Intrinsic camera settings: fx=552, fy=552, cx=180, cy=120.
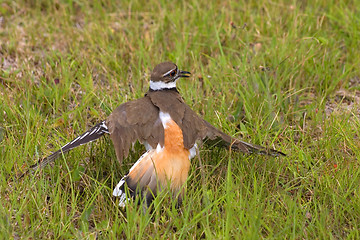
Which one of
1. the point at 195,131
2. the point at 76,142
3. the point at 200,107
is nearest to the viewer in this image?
the point at 76,142

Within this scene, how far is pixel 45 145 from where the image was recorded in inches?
187

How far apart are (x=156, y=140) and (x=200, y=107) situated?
129 centimetres

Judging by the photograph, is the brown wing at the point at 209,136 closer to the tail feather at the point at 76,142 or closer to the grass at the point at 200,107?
the grass at the point at 200,107

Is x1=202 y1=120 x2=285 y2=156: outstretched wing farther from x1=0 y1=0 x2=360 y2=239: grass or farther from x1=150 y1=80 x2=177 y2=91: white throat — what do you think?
x1=150 y1=80 x2=177 y2=91: white throat

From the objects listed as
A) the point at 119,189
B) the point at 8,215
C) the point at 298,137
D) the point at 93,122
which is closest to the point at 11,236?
the point at 8,215

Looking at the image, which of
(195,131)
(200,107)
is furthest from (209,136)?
(200,107)

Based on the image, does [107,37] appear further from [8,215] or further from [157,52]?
[8,215]

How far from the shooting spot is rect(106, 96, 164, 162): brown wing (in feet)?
13.8

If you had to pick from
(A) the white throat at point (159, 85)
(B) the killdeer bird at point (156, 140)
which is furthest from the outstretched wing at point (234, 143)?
(A) the white throat at point (159, 85)

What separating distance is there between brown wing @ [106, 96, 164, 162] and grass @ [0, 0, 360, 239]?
341mm

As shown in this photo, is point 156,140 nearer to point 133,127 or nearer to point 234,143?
point 133,127

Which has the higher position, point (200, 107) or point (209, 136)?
point (209, 136)

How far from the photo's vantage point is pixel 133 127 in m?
4.27

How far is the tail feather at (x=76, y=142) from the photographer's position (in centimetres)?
417
